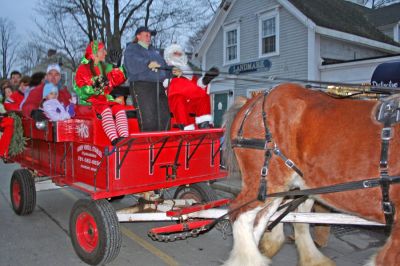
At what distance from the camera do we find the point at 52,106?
5270mm

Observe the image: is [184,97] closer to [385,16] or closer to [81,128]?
[81,128]

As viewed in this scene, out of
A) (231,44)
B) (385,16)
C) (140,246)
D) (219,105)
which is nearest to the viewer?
(140,246)

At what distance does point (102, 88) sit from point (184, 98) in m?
1.02

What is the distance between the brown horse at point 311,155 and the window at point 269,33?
1212 cm

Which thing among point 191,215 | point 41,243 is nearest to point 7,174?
point 41,243

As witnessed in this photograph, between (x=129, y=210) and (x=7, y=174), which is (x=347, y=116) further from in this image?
(x=7, y=174)

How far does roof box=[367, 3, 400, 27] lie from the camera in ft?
70.0

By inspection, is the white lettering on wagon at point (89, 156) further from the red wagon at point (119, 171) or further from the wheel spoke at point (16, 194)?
the wheel spoke at point (16, 194)

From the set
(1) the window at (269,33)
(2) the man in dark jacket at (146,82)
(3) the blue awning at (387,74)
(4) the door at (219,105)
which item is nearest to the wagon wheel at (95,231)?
(2) the man in dark jacket at (146,82)

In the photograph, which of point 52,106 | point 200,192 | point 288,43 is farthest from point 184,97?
point 288,43

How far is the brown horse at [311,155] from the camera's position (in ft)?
8.98

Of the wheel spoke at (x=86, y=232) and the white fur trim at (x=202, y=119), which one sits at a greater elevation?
the white fur trim at (x=202, y=119)

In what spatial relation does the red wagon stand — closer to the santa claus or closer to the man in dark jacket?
the man in dark jacket

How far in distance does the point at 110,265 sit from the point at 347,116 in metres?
2.74
